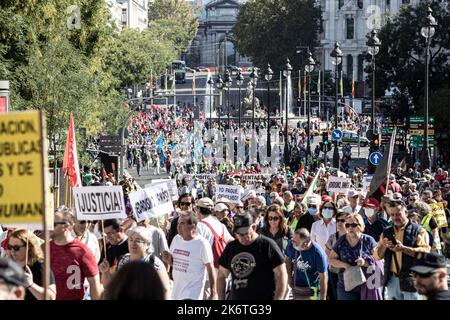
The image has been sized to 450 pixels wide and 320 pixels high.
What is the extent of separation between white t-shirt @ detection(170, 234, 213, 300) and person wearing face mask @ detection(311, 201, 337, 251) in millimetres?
3552

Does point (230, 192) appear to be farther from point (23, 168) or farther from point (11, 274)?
point (11, 274)

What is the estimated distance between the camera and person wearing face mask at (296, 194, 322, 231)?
15422 mm

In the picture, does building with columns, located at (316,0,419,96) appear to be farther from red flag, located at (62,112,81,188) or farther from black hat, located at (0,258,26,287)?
black hat, located at (0,258,26,287)

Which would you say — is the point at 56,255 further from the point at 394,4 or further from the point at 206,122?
the point at 394,4

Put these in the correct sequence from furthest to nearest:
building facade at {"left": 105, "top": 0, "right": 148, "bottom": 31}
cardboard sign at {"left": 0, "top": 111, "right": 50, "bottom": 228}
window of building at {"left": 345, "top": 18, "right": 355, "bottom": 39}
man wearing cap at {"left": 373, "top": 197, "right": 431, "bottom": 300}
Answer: building facade at {"left": 105, "top": 0, "right": 148, "bottom": 31} < window of building at {"left": 345, "top": 18, "right": 355, "bottom": 39} < man wearing cap at {"left": 373, "top": 197, "right": 431, "bottom": 300} < cardboard sign at {"left": 0, "top": 111, "right": 50, "bottom": 228}

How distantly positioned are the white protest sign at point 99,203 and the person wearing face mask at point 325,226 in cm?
283

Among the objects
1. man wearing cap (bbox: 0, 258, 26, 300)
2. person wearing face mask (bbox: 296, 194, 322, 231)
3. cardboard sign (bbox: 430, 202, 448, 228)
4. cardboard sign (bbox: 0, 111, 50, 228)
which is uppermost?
cardboard sign (bbox: 0, 111, 50, 228)

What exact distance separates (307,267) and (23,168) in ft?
16.5

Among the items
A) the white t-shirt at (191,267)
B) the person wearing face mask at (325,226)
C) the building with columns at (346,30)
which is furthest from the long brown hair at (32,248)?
the building with columns at (346,30)

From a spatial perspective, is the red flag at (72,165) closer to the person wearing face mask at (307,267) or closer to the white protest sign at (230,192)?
the white protest sign at (230,192)

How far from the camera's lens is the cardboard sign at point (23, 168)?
7109mm

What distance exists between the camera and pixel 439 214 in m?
20.8

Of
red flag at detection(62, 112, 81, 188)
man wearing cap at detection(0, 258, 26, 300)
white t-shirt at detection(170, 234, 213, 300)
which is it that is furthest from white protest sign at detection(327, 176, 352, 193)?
man wearing cap at detection(0, 258, 26, 300)

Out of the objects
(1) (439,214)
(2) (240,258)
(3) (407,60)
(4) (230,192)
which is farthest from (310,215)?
(3) (407,60)
